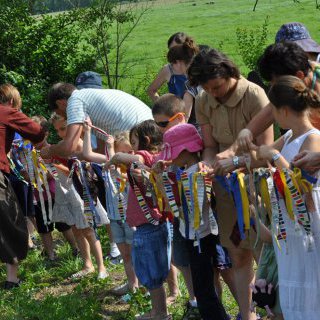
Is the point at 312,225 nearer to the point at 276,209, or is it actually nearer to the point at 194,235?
the point at 276,209

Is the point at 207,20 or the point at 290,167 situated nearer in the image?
the point at 290,167

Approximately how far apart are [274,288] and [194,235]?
2.25 ft

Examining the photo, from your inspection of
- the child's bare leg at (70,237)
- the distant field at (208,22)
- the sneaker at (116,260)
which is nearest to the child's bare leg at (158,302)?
the sneaker at (116,260)

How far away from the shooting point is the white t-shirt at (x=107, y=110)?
5811mm

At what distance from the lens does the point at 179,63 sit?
6.79m

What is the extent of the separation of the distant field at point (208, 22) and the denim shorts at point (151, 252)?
10645 mm

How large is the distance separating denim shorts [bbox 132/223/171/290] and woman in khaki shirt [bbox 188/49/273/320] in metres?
0.71

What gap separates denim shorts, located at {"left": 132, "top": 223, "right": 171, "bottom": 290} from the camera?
5168 mm

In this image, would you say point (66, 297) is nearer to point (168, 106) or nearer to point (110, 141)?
point (110, 141)

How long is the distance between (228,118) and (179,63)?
90.2 inches

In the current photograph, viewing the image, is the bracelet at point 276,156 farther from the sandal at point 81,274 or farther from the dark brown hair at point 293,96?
the sandal at point 81,274

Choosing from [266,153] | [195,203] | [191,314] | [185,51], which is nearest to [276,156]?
[266,153]

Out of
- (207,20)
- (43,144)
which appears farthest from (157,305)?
(207,20)

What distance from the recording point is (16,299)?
619 cm
